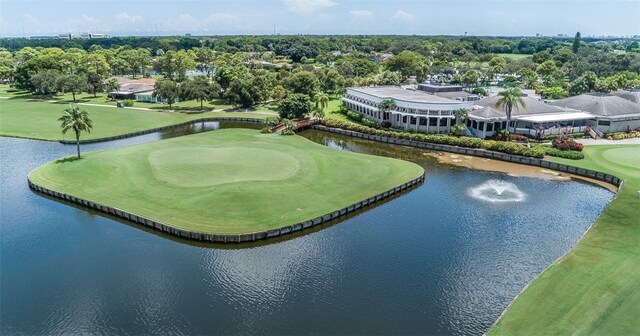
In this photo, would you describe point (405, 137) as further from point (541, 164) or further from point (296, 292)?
point (296, 292)

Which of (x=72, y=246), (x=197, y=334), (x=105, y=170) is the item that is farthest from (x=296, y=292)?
(x=105, y=170)

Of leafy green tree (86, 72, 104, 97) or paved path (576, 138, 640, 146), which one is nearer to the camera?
paved path (576, 138, 640, 146)

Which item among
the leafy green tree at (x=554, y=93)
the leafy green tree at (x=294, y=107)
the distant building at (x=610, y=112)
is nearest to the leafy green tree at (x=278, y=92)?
the leafy green tree at (x=294, y=107)

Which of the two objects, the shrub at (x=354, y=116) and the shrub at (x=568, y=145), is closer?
the shrub at (x=568, y=145)

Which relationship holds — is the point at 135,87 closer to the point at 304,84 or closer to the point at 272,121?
the point at 304,84

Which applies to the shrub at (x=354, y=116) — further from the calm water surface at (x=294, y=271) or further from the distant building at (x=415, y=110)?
the calm water surface at (x=294, y=271)

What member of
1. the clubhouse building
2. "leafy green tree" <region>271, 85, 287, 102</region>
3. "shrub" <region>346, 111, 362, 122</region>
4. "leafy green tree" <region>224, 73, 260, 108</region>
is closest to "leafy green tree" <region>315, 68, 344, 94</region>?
"leafy green tree" <region>271, 85, 287, 102</region>

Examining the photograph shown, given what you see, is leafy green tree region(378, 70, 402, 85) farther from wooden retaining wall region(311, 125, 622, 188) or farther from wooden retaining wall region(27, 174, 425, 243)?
wooden retaining wall region(27, 174, 425, 243)
